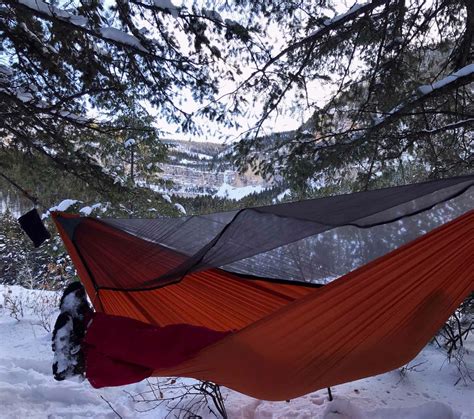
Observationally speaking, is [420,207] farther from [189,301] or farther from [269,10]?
[269,10]

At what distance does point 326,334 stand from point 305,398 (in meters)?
1.09

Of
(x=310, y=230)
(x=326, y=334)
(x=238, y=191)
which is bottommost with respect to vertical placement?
(x=326, y=334)

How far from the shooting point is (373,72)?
2363 millimetres

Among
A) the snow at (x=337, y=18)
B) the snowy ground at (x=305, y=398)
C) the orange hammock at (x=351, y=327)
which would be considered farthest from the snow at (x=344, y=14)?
the snowy ground at (x=305, y=398)

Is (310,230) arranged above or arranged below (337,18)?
below

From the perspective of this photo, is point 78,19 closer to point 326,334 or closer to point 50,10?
point 50,10

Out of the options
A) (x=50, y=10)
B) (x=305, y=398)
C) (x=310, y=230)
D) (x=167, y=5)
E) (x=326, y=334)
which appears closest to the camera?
(x=326, y=334)

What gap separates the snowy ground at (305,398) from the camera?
67.3 inches

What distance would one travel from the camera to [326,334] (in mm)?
1016

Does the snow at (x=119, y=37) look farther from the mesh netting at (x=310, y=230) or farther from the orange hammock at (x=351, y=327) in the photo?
the orange hammock at (x=351, y=327)

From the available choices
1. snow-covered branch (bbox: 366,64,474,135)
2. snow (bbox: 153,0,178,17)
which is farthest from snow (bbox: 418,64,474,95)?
snow (bbox: 153,0,178,17)

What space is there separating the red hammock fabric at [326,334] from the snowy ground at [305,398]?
60 centimetres

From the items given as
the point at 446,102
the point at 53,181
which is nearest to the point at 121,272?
the point at 53,181

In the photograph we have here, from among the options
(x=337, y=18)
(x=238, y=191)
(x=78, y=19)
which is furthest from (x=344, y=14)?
(x=238, y=191)
